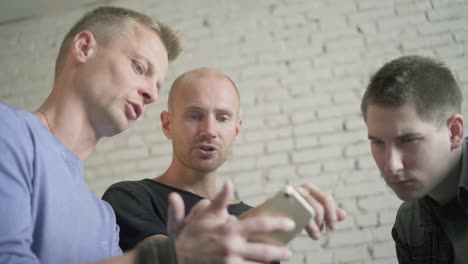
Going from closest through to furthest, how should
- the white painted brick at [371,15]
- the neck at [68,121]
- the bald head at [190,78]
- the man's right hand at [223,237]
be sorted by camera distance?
the man's right hand at [223,237] < the neck at [68,121] < the bald head at [190,78] < the white painted brick at [371,15]

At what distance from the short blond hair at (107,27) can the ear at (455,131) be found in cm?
87

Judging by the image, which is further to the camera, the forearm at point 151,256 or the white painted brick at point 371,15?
the white painted brick at point 371,15

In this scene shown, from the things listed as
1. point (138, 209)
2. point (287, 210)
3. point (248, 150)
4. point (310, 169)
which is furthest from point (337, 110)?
point (287, 210)

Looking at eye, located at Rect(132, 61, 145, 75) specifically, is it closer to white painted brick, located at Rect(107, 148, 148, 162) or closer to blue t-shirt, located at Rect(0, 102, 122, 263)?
blue t-shirt, located at Rect(0, 102, 122, 263)

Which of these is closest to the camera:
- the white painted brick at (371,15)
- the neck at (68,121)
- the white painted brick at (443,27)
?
the neck at (68,121)

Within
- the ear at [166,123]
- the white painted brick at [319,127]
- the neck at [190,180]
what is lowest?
the neck at [190,180]

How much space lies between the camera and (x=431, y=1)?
7.55 ft

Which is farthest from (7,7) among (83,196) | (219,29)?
(83,196)

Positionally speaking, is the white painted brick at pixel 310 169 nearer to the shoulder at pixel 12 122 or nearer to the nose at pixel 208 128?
the nose at pixel 208 128

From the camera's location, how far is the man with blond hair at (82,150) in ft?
1.90

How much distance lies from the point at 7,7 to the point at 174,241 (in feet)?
8.97

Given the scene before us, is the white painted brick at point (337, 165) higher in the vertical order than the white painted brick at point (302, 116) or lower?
lower

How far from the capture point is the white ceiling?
2695mm

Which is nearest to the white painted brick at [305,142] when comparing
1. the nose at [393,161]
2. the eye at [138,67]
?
the nose at [393,161]
